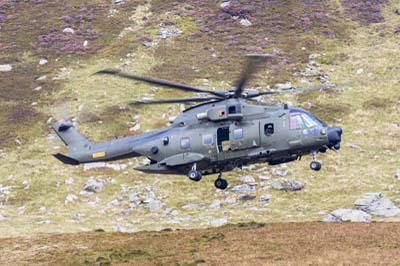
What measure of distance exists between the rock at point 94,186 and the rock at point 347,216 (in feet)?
50.1

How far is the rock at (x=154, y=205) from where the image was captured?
38.6 m

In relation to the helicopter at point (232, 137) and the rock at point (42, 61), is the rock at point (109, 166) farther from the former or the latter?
the rock at point (42, 61)

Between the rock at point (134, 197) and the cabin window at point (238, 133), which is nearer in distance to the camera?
the cabin window at point (238, 133)

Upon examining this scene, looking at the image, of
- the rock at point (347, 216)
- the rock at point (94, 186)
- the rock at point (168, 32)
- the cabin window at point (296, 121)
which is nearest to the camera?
the cabin window at point (296, 121)

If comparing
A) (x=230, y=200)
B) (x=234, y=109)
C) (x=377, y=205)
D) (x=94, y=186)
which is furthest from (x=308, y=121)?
(x=94, y=186)

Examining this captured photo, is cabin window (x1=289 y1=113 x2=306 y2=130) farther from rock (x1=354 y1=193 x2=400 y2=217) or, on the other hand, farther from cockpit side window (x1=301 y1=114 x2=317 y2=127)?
rock (x1=354 y1=193 x2=400 y2=217)

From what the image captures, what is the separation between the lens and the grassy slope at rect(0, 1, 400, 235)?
37688 millimetres

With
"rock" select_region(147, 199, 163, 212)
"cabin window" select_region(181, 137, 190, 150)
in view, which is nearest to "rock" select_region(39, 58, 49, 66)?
"rock" select_region(147, 199, 163, 212)

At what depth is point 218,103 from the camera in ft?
86.1

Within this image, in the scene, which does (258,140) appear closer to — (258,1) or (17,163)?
(17,163)

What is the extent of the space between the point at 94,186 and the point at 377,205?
18125 millimetres

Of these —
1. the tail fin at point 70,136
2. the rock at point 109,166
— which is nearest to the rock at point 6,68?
the rock at point 109,166

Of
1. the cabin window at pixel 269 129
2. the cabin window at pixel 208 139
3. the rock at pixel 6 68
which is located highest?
the cabin window at pixel 269 129

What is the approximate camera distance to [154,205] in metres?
38.9
